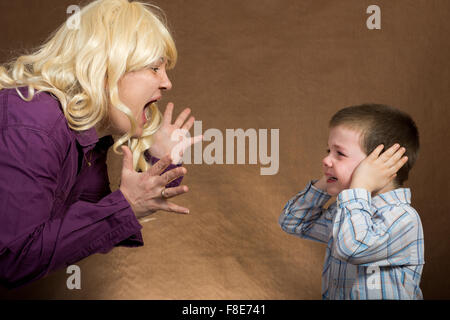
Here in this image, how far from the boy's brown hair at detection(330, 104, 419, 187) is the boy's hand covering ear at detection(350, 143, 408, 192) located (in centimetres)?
7

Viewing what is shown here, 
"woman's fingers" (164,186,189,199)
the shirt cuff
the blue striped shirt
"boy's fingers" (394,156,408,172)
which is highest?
"boy's fingers" (394,156,408,172)

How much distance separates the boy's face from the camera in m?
1.24

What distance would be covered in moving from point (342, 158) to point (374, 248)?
0.75 ft

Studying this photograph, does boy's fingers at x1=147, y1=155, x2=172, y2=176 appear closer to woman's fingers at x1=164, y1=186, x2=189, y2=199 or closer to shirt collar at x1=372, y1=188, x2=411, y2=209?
woman's fingers at x1=164, y1=186, x2=189, y2=199

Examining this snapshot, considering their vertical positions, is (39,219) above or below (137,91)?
below

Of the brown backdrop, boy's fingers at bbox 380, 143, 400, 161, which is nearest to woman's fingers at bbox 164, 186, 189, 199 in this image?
boy's fingers at bbox 380, 143, 400, 161

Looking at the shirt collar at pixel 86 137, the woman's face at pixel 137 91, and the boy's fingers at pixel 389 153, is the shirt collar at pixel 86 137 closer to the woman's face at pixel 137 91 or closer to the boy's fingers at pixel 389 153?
the woman's face at pixel 137 91

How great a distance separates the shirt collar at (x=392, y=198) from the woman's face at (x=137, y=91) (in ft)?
1.91

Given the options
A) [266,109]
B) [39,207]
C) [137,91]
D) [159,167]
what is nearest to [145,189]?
[159,167]

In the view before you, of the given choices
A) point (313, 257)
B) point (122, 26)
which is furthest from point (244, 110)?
point (122, 26)

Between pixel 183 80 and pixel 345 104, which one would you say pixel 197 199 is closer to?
pixel 183 80

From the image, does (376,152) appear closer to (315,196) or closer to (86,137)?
(315,196)

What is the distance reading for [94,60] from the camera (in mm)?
1192

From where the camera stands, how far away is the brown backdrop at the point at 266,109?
2.05m
